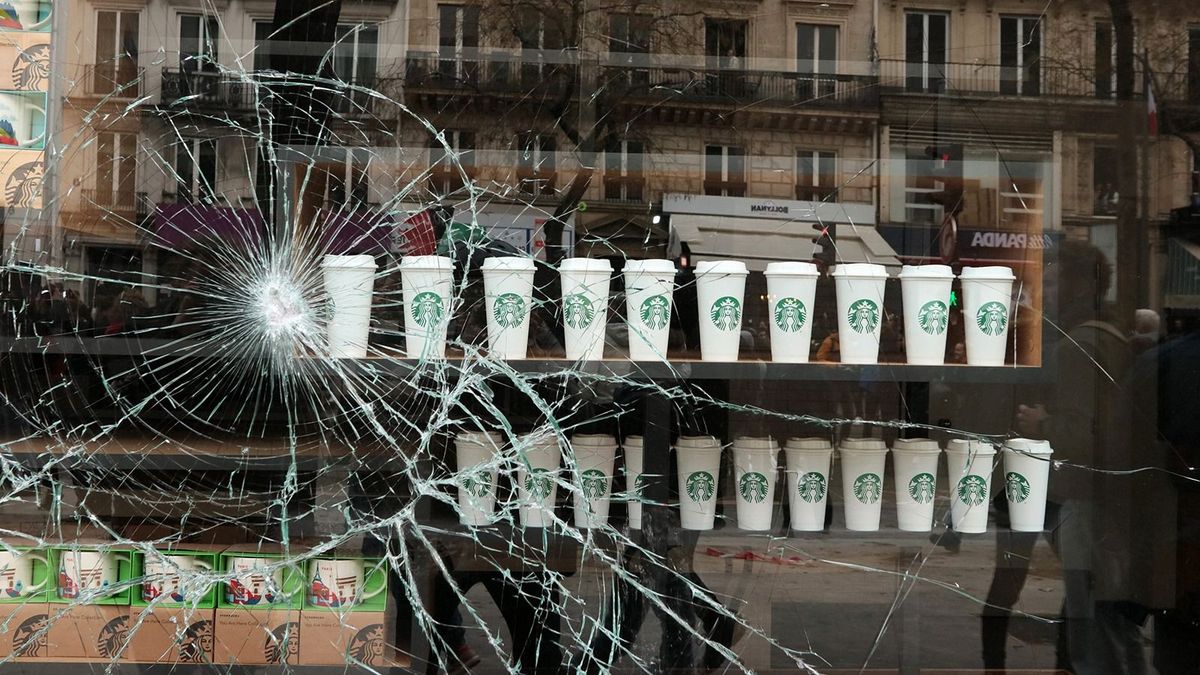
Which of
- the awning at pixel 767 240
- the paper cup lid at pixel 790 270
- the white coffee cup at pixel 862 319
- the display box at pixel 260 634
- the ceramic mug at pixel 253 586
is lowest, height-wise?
the display box at pixel 260 634

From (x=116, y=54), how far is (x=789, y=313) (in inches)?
54.8

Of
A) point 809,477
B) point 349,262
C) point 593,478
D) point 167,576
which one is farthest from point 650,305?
point 167,576

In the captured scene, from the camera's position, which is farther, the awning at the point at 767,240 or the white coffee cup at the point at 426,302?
the awning at the point at 767,240

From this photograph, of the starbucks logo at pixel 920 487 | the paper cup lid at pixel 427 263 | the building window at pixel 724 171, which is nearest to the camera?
the paper cup lid at pixel 427 263

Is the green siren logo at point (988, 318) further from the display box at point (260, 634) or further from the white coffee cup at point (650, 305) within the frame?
the display box at point (260, 634)

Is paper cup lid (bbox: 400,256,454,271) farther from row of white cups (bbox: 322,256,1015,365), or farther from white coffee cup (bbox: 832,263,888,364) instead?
white coffee cup (bbox: 832,263,888,364)

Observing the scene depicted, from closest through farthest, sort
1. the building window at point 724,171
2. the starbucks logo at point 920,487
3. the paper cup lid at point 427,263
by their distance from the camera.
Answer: the paper cup lid at point 427,263 < the starbucks logo at point 920,487 < the building window at point 724,171

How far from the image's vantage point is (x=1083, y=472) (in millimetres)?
2070

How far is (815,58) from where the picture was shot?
6.51 ft

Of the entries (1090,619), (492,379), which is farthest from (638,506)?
(1090,619)

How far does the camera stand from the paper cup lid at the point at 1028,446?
1861 millimetres

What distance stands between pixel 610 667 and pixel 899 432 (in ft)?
2.44

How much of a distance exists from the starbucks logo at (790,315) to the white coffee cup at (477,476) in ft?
1.90

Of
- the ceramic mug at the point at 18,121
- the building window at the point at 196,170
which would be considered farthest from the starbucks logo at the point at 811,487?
the ceramic mug at the point at 18,121
